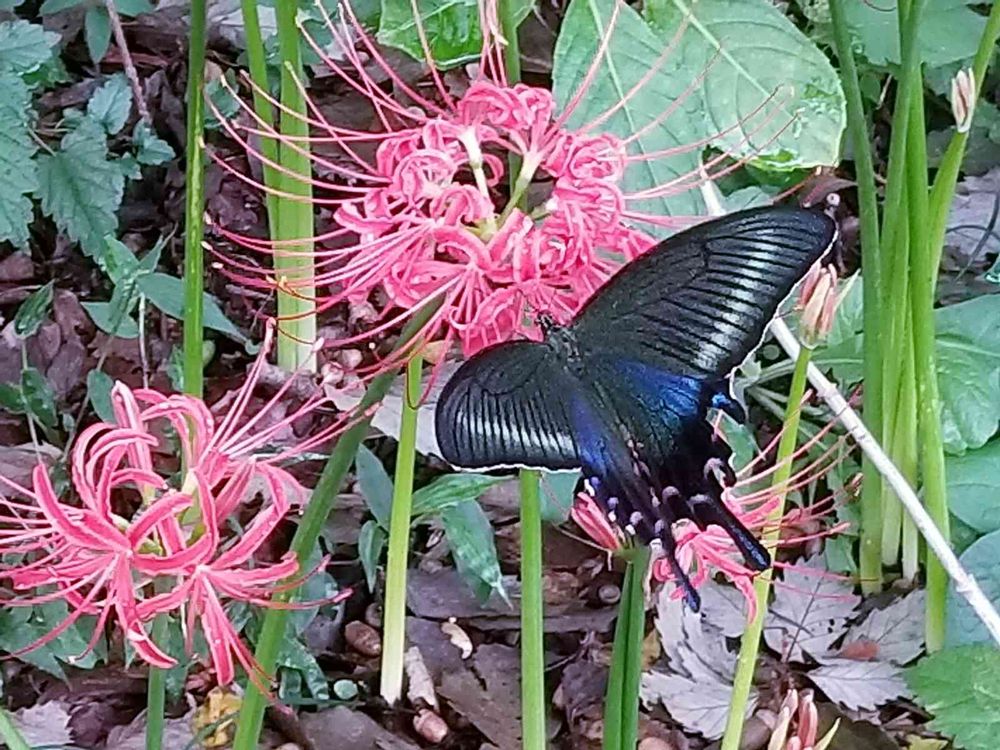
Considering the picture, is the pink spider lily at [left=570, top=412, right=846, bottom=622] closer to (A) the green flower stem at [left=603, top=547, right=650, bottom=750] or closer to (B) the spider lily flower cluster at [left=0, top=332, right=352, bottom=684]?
(A) the green flower stem at [left=603, top=547, right=650, bottom=750]

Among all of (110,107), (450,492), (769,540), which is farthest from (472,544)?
(110,107)

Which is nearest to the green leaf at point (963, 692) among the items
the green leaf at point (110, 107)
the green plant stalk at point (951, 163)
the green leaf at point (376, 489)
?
the green plant stalk at point (951, 163)

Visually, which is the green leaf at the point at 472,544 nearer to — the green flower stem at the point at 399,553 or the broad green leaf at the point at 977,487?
the green flower stem at the point at 399,553

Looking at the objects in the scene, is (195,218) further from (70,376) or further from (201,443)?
(70,376)

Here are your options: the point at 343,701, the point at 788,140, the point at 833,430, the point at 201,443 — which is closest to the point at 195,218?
the point at 201,443

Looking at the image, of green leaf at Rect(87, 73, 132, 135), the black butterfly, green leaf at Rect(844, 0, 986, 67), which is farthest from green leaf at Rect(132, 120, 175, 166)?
the black butterfly
